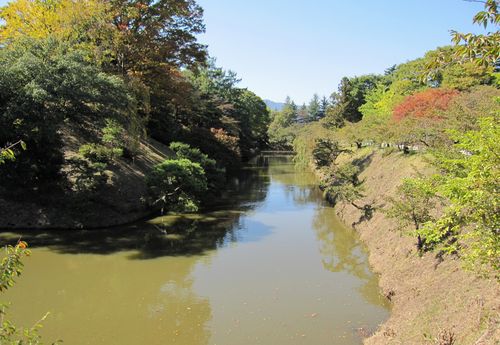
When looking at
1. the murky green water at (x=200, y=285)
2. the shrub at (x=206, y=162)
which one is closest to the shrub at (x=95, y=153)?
the murky green water at (x=200, y=285)

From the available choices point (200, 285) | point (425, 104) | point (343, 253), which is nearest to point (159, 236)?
point (200, 285)

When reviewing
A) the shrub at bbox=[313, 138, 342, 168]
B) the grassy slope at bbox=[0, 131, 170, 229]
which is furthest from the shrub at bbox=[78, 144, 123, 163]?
the shrub at bbox=[313, 138, 342, 168]

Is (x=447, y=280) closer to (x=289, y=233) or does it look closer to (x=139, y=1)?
(x=289, y=233)

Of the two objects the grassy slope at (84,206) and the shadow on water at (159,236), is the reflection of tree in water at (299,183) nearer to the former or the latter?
the shadow on water at (159,236)

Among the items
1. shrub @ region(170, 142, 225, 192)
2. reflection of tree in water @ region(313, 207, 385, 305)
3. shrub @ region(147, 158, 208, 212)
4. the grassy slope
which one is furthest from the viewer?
shrub @ region(170, 142, 225, 192)

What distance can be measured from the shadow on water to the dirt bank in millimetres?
6788

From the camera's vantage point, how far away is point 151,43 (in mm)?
26688

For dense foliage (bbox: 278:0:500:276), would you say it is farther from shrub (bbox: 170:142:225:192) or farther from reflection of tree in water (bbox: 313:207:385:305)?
shrub (bbox: 170:142:225:192)

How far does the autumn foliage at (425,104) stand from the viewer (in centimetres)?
2578

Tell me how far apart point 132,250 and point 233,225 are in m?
6.37

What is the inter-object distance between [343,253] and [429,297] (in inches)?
278

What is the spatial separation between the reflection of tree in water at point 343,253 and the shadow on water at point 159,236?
10.2ft

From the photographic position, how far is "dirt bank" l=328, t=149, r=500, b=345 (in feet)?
25.4

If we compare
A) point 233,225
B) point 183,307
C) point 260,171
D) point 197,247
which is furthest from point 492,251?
point 260,171
